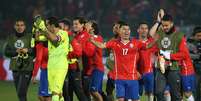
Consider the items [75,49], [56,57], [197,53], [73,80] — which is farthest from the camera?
[197,53]

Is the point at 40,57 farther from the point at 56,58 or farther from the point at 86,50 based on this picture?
the point at 86,50

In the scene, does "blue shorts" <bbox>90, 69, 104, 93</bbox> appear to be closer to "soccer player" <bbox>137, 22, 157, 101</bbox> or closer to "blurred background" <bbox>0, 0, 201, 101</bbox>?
"soccer player" <bbox>137, 22, 157, 101</bbox>

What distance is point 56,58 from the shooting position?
12.2 meters

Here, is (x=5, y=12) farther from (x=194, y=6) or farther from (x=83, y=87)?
(x=83, y=87)

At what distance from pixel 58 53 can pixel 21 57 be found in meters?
2.21

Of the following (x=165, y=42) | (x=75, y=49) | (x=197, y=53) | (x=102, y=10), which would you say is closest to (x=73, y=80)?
(x=75, y=49)

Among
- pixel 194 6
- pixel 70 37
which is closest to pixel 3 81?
pixel 194 6

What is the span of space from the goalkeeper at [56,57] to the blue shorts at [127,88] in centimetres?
108

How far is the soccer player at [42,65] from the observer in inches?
507

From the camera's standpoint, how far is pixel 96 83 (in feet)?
47.5

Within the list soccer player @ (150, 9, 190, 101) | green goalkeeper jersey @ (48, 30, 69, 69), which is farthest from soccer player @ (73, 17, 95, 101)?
soccer player @ (150, 9, 190, 101)

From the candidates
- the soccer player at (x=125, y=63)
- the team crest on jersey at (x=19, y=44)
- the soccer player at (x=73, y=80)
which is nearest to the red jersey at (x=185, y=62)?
the soccer player at (x=125, y=63)

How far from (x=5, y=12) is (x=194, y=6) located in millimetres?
8009

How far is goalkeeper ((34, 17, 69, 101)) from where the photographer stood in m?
12.2
